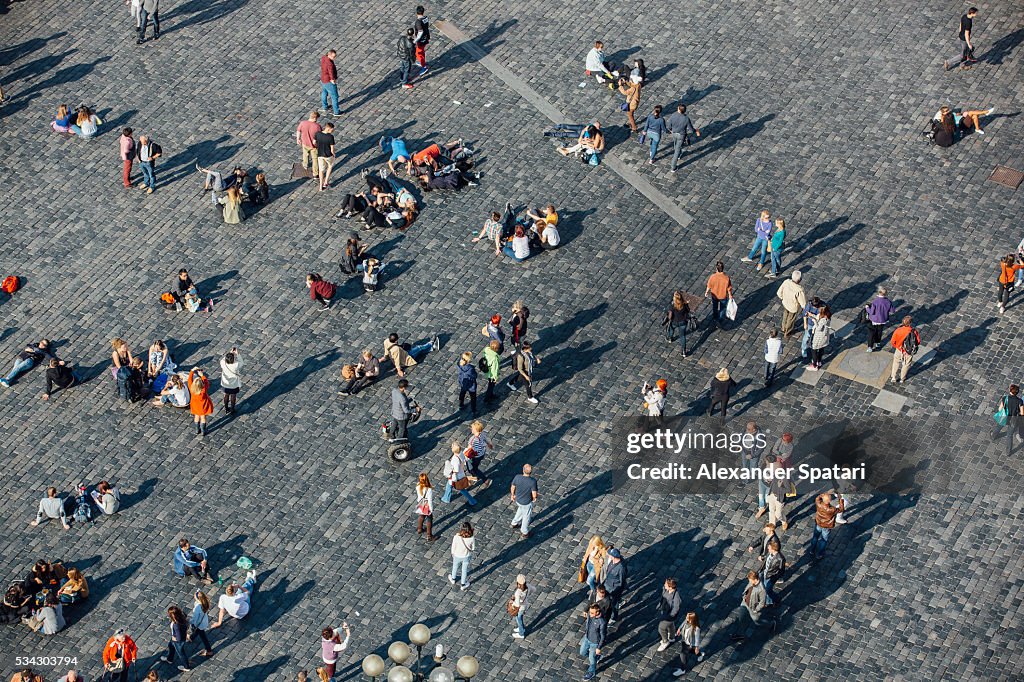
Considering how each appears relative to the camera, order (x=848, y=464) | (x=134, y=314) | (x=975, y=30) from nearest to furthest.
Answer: (x=848, y=464) < (x=134, y=314) < (x=975, y=30)

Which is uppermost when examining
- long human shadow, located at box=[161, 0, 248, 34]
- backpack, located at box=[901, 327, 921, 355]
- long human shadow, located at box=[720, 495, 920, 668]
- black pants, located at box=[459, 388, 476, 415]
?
long human shadow, located at box=[161, 0, 248, 34]

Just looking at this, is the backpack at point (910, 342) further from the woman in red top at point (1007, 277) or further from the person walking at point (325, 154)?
the person walking at point (325, 154)

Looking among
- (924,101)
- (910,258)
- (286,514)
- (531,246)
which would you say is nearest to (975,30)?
(924,101)

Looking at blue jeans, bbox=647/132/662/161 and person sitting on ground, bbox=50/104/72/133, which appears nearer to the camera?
blue jeans, bbox=647/132/662/161

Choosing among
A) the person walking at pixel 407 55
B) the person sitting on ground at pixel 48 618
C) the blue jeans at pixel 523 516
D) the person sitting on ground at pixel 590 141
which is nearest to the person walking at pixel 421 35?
the person walking at pixel 407 55

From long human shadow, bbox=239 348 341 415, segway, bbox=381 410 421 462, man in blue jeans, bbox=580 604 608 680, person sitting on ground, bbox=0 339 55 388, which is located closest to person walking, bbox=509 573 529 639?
man in blue jeans, bbox=580 604 608 680

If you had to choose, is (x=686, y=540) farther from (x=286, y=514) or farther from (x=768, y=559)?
(x=286, y=514)

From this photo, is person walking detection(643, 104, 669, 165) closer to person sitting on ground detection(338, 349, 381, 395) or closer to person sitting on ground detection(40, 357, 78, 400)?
person sitting on ground detection(338, 349, 381, 395)
